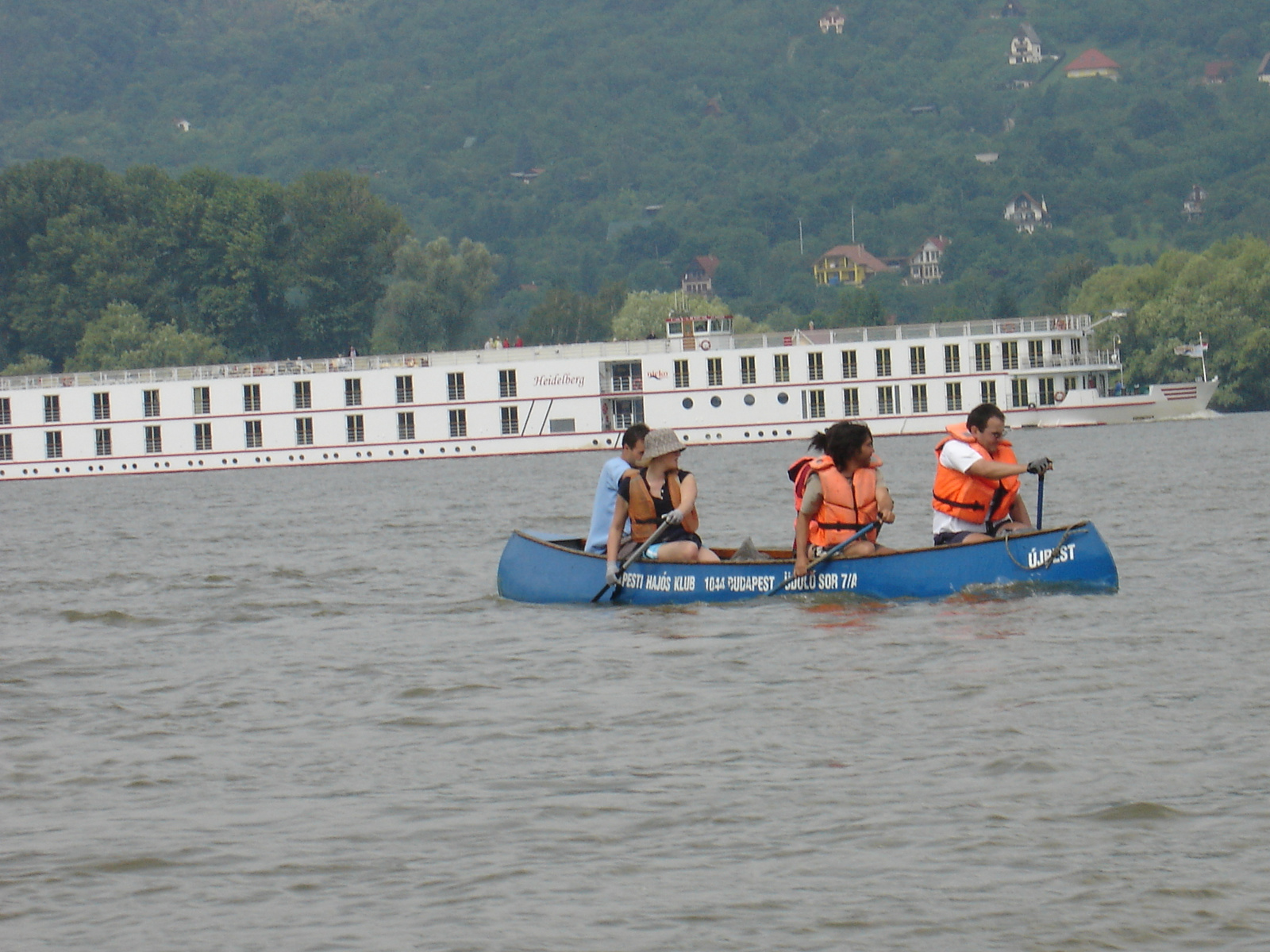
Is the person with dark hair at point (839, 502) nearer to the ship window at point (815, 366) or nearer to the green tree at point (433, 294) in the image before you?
the ship window at point (815, 366)

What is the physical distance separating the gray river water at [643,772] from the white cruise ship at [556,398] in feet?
180

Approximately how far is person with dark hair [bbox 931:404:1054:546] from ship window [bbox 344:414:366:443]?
200 feet

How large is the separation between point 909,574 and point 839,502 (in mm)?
889

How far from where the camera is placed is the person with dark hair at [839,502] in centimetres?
1609

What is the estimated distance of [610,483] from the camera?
17.4 meters

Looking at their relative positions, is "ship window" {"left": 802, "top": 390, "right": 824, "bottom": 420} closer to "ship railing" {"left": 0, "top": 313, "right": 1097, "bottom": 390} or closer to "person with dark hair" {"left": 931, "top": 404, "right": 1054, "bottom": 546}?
"ship railing" {"left": 0, "top": 313, "right": 1097, "bottom": 390}

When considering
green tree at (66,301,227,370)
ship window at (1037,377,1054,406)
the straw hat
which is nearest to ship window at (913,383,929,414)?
ship window at (1037,377,1054,406)

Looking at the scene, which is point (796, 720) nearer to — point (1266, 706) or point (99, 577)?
point (1266, 706)

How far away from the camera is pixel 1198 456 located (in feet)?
150

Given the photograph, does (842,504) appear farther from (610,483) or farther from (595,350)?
(595,350)

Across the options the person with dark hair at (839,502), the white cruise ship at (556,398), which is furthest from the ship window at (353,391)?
the person with dark hair at (839,502)

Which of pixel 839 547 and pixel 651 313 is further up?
pixel 651 313

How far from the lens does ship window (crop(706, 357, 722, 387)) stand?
75.8 meters

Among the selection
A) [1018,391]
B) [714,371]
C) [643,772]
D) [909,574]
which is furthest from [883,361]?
[643,772]
